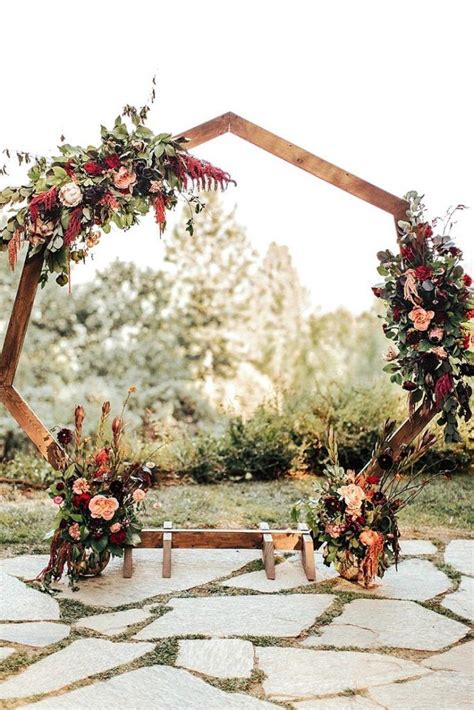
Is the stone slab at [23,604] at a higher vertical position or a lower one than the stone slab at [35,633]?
higher

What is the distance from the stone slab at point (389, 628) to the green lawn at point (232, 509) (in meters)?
1.42

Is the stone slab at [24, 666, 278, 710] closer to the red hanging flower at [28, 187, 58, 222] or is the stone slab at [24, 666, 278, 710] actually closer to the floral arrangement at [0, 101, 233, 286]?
the floral arrangement at [0, 101, 233, 286]

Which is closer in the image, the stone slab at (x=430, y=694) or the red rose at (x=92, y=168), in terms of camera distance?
the stone slab at (x=430, y=694)

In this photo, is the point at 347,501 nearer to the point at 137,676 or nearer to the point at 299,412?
the point at 137,676

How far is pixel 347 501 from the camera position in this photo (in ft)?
12.3

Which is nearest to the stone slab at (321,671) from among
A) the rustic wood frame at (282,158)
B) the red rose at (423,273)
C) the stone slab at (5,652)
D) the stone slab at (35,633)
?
the stone slab at (35,633)

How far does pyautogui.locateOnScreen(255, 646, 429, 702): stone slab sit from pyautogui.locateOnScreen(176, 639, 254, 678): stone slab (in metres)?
0.05

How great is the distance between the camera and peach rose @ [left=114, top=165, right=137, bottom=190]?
3590mm

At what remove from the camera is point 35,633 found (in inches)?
124

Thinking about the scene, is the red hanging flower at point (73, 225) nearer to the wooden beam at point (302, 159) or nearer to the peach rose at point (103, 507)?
the wooden beam at point (302, 159)

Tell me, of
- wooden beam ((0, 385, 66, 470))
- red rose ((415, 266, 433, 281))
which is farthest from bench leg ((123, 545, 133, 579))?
red rose ((415, 266, 433, 281))

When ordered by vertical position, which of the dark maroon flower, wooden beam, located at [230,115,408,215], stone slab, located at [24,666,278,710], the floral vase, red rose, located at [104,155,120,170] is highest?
wooden beam, located at [230,115,408,215]

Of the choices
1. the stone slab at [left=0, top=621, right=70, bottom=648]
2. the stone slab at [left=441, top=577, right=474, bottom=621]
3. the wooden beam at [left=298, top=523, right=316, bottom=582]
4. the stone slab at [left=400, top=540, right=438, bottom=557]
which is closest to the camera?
the stone slab at [left=0, top=621, right=70, bottom=648]

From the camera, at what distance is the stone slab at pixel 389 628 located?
10.3 ft
